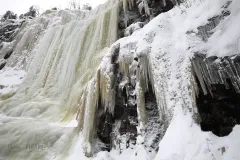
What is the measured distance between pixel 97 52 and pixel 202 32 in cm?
663

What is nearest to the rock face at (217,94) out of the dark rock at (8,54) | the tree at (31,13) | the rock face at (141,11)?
the rock face at (141,11)

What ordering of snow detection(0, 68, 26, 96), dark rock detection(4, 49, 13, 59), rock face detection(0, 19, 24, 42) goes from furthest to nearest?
rock face detection(0, 19, 24, 42)
dark rock detection(4, 49, 13, 59)
snow detection(0, 68, 26, 96)

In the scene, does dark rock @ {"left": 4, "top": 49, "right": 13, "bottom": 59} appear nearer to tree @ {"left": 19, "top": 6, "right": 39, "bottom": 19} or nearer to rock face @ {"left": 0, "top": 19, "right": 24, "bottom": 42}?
rock face @ {"left": 0, "top": 19, "right": 24, "bottom": 42}

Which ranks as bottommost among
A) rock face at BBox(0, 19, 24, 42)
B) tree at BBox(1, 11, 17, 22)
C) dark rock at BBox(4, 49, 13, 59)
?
dark rock at BBox(4, 49, 13, 59)

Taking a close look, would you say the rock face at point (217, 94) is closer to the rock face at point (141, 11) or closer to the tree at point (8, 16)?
the rock face at point (141, 11)

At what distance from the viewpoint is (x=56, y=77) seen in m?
11.7

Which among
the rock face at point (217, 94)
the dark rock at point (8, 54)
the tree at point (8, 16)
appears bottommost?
the rock face at point (217, 94)

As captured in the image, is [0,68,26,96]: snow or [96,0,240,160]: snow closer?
[96,0,240,160]: snow

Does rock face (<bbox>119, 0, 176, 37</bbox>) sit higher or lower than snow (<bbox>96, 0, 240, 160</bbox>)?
higher

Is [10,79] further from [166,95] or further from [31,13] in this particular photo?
[166,95]

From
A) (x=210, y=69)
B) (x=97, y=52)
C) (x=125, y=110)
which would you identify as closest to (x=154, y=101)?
(x=125, y=110)

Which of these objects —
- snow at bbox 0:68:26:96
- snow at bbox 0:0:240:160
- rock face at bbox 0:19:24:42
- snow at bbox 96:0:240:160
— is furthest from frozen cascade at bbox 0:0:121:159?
rock face at bbox 0:19:24:42

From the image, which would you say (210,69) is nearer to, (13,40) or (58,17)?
(58,17)

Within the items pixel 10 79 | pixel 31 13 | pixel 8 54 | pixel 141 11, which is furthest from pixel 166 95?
pixel 31 13
